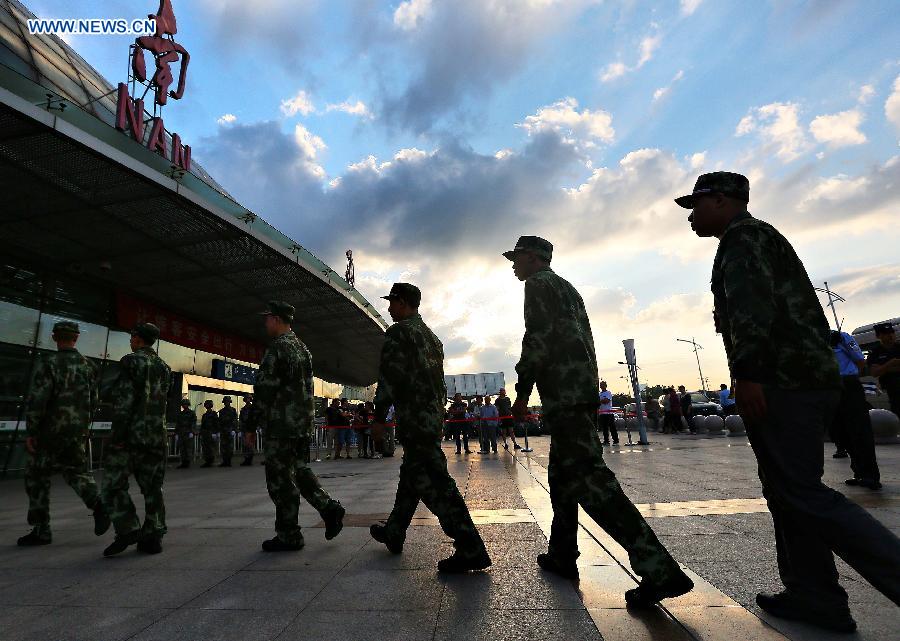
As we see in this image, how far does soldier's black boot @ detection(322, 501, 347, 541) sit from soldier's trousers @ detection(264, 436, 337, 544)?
1.4 inches

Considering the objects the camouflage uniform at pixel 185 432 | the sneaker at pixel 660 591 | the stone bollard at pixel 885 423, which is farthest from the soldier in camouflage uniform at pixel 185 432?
the stone bollard at pixel 885 423

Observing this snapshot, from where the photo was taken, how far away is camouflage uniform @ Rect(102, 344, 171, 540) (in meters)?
3.79

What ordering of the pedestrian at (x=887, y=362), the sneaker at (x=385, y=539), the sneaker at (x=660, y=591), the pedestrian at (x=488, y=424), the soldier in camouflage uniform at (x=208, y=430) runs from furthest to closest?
the soldier in camouflage uniform at (x=208, y=430) → the pedestrian at (x=488, y=424) → the pedestrian at (x=887, y=362) → the sneaker at (x=385, y=539) → the sneaker at (x=660, y=591)

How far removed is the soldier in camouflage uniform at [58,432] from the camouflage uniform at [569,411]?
12.7 feet

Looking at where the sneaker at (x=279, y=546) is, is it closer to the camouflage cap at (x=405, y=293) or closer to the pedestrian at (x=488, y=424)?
the camouflage cap at (x=405, y=293)

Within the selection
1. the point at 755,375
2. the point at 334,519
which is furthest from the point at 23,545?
the point at 755,375

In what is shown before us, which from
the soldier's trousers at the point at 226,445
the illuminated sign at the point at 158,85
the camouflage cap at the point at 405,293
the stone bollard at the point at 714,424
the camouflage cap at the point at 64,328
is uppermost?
the illuminated sign at the point at 158,85

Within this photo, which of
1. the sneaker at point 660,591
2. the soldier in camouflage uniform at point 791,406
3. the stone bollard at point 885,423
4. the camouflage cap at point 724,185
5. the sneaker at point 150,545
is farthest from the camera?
the stone bollard at point 885,423

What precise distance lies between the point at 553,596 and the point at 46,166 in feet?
32.1

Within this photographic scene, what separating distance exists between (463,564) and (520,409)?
3.11 ft

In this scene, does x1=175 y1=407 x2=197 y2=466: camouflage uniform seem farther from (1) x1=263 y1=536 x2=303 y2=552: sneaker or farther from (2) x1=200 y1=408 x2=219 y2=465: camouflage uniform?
(1) x1=263 y1=536 x2=303 y2=552: sneaker

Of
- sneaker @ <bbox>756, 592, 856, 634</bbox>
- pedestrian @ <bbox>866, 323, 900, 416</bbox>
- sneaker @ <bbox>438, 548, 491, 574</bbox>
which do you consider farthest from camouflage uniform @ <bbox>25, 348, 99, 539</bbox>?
pedestrian @ <bbox>866, 323, 900, 416</bbox>

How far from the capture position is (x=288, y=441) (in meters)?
3.79

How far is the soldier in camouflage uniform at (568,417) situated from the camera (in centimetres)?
239
